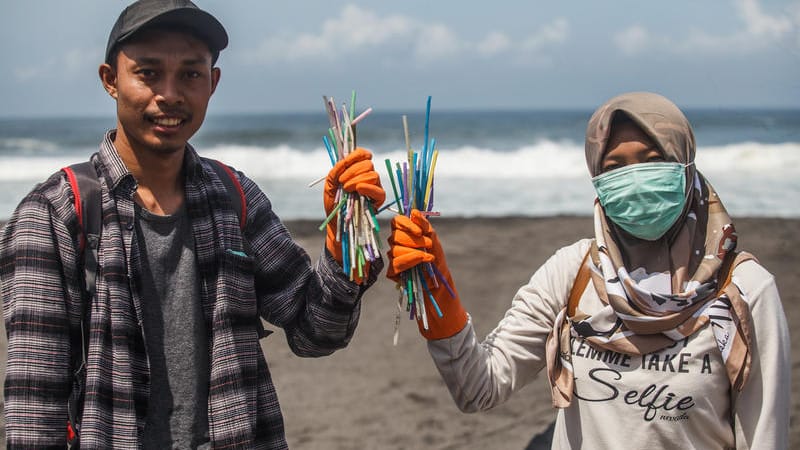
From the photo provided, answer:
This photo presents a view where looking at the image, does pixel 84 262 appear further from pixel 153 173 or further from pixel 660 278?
pixel 660 278

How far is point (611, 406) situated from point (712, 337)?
10.7 inches

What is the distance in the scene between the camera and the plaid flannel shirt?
1.56m

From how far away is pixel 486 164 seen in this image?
19125 millimetres

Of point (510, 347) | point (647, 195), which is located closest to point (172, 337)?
point (510, 347)

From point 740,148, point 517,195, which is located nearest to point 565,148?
point 740,148

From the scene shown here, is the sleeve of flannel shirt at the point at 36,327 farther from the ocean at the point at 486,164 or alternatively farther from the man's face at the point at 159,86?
the ocean at the point at 486,164

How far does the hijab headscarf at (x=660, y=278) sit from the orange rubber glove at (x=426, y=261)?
25cm

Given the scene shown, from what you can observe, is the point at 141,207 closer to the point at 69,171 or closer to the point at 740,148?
the point at 69,171

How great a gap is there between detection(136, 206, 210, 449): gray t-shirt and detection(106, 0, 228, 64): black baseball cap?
370 mm

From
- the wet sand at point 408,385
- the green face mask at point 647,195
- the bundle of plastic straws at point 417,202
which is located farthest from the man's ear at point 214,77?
the wet sand at point 408,385

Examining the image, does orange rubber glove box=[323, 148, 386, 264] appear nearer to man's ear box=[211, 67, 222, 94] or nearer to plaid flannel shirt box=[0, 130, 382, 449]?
plaid flannel shirt box=[0, 130, 382, 449]

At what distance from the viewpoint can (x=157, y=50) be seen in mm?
1702

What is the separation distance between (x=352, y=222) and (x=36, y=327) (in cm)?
68

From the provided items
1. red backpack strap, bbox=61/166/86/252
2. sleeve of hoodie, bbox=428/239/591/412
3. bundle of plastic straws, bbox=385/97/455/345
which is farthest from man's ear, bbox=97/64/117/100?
sleeve of hoodie, bbox=428/239/591/412
